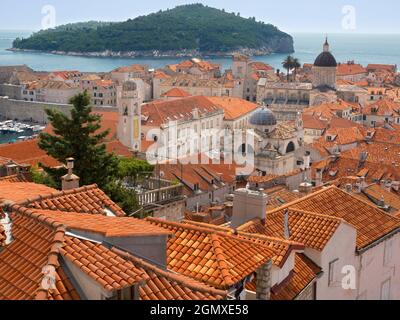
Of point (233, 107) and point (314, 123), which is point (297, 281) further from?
point (233, 107)

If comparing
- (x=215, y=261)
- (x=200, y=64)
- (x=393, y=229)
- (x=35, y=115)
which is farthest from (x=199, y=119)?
Answer: (x=200, y=64)

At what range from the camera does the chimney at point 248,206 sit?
9578 millimetres

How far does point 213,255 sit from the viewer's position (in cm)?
681

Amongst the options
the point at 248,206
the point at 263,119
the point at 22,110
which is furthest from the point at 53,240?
the point at 22,110

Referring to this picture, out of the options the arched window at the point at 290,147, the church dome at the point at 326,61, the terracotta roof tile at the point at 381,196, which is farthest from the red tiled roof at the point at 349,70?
the terracotta roof tile at the point at 381,196

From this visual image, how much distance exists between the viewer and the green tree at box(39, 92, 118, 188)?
14.4 metres

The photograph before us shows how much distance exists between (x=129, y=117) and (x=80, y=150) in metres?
27.8

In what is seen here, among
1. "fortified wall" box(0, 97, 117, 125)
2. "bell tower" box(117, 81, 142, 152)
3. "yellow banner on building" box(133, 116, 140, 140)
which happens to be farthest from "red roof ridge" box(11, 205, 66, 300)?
"fortified wall" box(0, 97, 117, 125)

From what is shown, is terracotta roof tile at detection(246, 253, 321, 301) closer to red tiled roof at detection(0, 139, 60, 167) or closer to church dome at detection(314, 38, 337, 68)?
red tiled roof at detection(0, 139, 60, 167)

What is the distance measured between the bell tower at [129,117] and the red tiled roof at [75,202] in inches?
1372

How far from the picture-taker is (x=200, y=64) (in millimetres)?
112812

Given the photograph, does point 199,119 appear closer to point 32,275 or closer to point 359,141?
point 359,141

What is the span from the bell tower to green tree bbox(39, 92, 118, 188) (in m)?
27.0

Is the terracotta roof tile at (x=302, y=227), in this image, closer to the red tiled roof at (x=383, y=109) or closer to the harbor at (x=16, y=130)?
the red tiled roof at (x=383, y=109)
